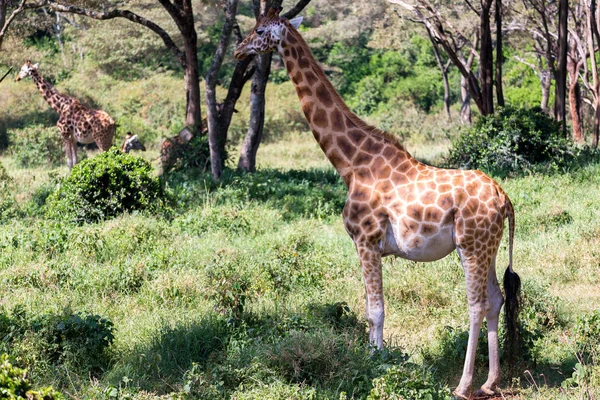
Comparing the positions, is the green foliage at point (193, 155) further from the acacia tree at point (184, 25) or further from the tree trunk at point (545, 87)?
the tree trunk at point (545, 87)

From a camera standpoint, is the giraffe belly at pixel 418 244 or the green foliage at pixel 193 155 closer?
the giraffe belly at pixel 418 244

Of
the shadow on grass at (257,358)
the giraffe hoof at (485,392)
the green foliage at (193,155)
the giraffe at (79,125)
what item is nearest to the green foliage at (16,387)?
the shadow on grass at (257,358)

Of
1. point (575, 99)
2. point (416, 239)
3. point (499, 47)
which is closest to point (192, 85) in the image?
point (499, 47)

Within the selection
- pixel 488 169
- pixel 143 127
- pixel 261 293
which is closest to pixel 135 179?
pixel 261 293

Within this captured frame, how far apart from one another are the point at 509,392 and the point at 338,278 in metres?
2.91

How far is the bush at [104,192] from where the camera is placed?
10789mm

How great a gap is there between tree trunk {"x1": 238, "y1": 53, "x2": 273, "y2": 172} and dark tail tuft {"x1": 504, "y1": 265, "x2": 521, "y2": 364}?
356 inches

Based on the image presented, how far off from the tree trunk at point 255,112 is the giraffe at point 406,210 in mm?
7845

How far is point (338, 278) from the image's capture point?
8.36m

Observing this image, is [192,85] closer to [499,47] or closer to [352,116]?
[499,47]

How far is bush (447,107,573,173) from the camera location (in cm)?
1329

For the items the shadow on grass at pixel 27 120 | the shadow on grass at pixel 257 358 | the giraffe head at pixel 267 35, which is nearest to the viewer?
the shadow on grass at pixel 257 358

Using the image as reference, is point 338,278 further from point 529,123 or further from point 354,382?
point 529,123

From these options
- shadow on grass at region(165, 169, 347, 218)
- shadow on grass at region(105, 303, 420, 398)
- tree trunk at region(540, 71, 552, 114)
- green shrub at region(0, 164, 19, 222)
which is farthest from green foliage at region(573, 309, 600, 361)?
tree trunk at region(540, 71, 552, 114)
